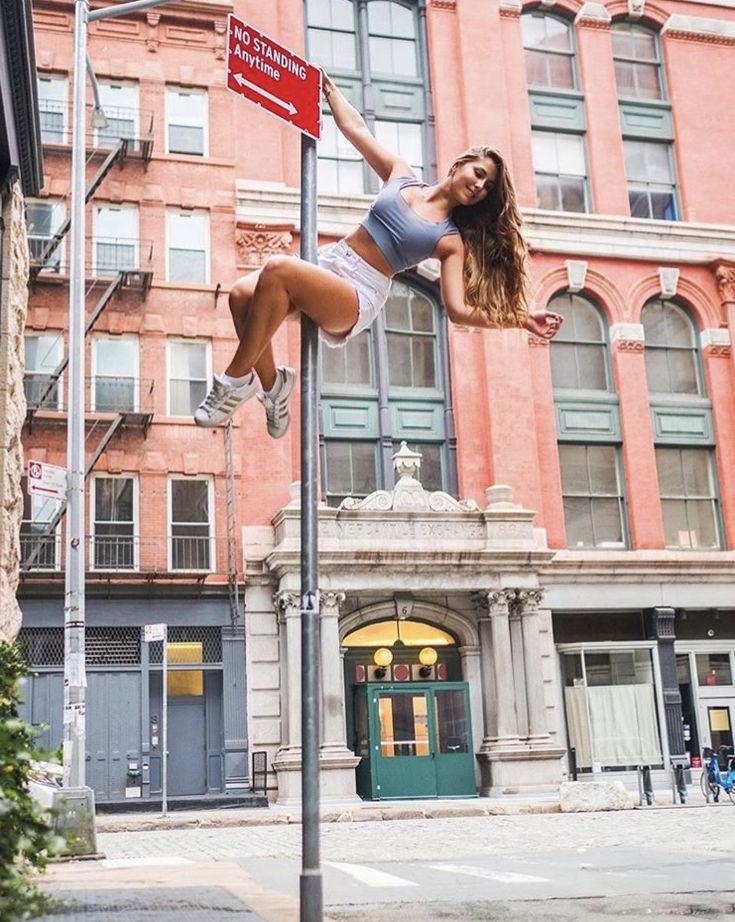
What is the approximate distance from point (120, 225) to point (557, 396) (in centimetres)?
1334

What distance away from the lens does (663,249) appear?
3541cm

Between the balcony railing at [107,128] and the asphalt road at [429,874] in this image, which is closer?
the asphalt road at [429,874]

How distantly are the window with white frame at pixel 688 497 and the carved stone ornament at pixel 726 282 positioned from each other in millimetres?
4858

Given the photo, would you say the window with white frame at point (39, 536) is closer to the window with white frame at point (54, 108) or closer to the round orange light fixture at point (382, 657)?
the round orange light fixture at point (382, 657)

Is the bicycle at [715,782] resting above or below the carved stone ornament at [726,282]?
below

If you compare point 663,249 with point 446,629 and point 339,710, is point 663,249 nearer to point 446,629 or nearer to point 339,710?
point 446,629

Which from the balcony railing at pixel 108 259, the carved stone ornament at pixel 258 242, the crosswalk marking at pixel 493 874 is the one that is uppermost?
the carved stone ornament at pixel 258 242

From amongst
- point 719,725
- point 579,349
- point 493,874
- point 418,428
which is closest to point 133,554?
point 418,428

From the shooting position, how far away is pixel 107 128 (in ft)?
103

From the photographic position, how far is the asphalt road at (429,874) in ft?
30.3

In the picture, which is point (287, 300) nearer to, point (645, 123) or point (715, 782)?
point (715, 782)

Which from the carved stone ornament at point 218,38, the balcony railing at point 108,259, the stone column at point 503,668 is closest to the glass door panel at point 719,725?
the stone column at point 503,668

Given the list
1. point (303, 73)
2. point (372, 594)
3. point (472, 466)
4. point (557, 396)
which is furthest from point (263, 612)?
point (303, 73)

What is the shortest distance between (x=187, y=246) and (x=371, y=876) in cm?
2251
